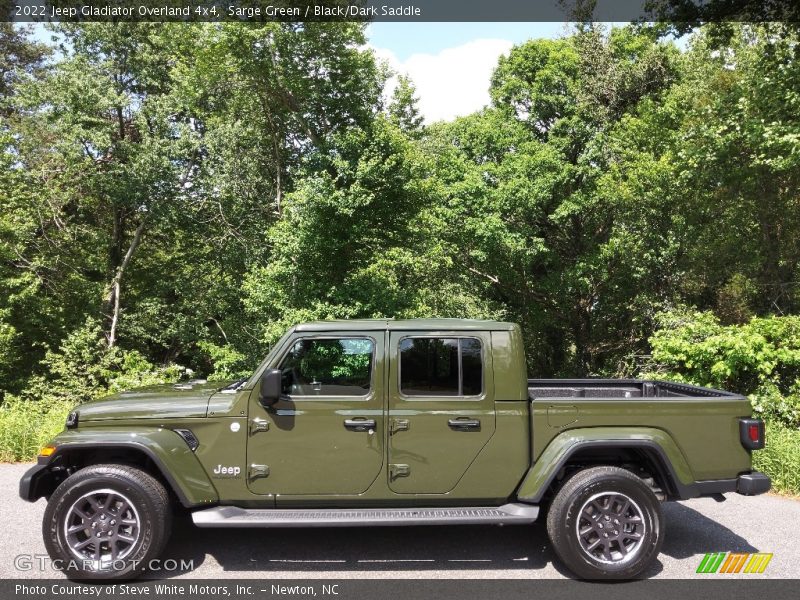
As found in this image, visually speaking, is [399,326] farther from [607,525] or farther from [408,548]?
[607,525]

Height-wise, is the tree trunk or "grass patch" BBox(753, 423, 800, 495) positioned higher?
the tree trunk

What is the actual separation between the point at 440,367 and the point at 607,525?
1.61 meters

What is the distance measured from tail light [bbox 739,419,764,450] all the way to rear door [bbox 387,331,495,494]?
179 cm

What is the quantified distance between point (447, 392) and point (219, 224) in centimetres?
1422

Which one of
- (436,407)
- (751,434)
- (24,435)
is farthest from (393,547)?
(24,435)

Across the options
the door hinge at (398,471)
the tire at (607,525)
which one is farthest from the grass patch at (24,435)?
the tire at (607,525)

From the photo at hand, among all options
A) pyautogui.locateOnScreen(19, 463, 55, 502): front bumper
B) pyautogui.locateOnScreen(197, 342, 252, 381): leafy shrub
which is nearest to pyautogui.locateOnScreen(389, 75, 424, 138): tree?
pyautogui.locateOnScreen(197, 342, 252, 381): leafy shrub

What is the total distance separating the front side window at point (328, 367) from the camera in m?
4.25

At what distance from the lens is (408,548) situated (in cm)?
450

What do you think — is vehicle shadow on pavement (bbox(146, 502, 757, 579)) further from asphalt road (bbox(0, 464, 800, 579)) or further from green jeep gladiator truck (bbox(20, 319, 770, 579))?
green jeep gladiator truck (bbox(20, 319, 770, 579))

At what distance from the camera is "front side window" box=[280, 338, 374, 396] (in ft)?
14.0

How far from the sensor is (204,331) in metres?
17.2

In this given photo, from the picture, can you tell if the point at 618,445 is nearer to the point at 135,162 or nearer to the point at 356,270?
the point at 356,270

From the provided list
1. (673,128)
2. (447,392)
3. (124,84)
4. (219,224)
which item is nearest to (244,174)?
(219,224)
